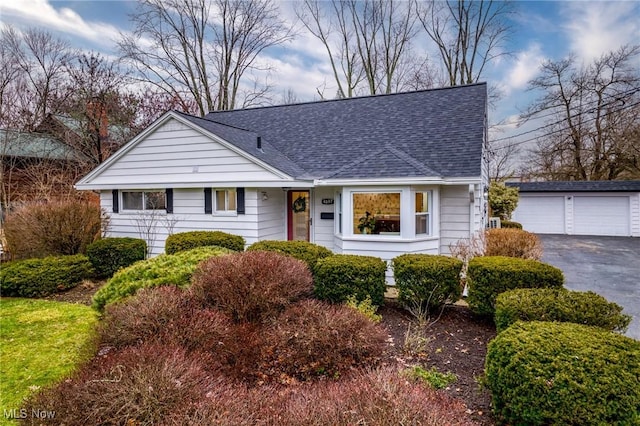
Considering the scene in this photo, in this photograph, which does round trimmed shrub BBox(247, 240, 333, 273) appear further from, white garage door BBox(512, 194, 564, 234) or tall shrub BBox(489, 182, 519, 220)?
white garage door BBox(512, 194, 564, 234)

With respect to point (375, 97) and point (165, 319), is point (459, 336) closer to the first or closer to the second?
point (165, 319)

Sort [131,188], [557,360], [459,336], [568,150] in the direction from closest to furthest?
[557,360], [459,336], [131,188], [568,150]

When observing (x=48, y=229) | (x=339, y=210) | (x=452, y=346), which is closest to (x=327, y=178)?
(x=339, y=210)

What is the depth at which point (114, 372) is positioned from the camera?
Result: 2.46 metres

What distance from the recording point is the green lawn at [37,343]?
12.2ft

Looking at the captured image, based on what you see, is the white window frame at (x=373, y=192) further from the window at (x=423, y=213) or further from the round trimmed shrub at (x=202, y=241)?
the round trimmed shrub at (x=202, y=241)

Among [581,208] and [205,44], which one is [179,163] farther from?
[581,208]

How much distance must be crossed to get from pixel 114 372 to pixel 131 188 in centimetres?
939

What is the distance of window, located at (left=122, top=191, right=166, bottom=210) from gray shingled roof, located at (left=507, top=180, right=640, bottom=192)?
18069 millimetres

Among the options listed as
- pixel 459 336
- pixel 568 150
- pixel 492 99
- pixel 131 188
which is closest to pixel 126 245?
pixel 131 188

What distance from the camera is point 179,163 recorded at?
1004cm

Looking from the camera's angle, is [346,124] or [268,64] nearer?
[346,124]

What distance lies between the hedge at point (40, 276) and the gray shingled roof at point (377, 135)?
4973mm

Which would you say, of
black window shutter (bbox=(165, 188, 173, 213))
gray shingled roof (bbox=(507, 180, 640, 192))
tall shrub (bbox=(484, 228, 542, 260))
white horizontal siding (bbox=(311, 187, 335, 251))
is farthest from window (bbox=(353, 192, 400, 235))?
gray shingled roof (bbox=(507, 180, 640, 192))
